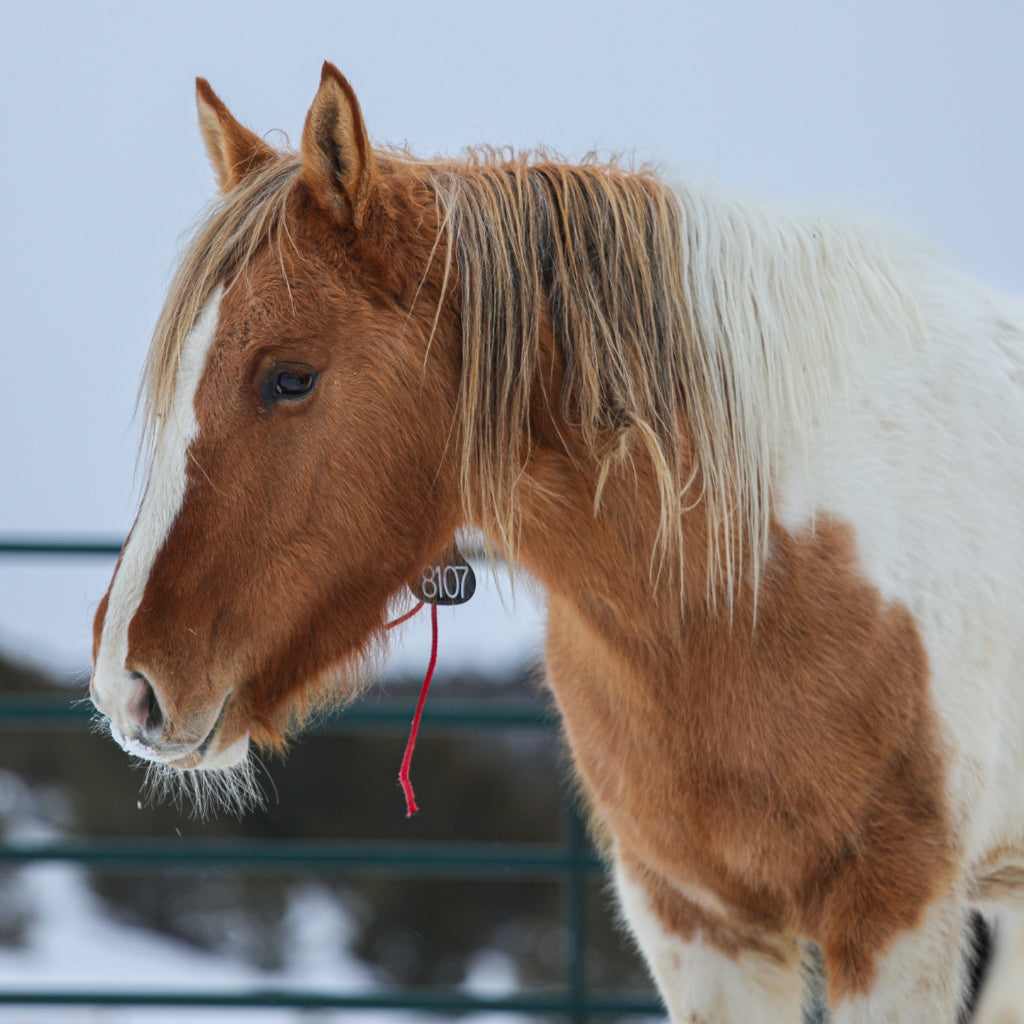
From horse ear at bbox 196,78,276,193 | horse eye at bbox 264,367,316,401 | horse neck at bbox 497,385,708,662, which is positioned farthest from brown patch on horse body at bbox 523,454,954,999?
horse ear at bbox 196,78,276,193

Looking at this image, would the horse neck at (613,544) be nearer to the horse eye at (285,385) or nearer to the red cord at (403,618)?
the red cord at (403,618)

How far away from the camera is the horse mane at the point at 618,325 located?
1.57m

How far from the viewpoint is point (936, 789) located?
5.38 feet

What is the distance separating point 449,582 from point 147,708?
1.66 ft

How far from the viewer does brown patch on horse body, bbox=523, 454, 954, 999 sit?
163 cm

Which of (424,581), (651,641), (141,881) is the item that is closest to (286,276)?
(424,581)

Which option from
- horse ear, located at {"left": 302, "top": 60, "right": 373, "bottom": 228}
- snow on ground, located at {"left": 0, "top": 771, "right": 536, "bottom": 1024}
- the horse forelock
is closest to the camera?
horse ear, located at {"left": 302, "top": 60, "right": 373, "bottom": 228}

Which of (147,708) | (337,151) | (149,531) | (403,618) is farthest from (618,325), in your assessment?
(147,708)

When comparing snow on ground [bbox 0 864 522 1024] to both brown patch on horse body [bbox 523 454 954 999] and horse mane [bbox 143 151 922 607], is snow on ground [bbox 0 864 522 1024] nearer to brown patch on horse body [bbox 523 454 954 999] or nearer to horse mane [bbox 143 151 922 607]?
brown patch on horse body [bbox 523 454 954 999]

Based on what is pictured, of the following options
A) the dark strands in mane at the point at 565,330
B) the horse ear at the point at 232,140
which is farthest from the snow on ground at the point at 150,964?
the horse ear at the point at 232,140

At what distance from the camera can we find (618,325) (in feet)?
5.26

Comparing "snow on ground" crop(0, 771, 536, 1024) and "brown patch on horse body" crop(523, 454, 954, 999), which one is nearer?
"brown patch on horse body" crop(523, 454, 954, 999)

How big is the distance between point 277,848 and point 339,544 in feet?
5.76

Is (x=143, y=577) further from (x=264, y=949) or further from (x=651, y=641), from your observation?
(x=264, y=949)
